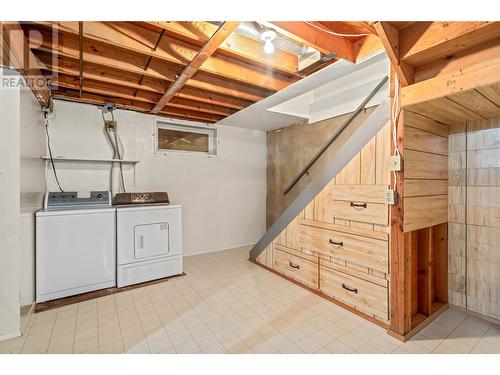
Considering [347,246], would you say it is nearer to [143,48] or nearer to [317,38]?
[317,38]

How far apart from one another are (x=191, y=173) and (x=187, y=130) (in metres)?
0.78

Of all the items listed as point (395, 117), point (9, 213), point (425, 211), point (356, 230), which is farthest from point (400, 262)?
point (9, 213)

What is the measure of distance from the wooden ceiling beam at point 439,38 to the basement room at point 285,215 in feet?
0.04

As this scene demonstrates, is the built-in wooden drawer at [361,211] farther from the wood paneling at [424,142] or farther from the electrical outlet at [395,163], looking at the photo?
the wood paneling at [424,142]

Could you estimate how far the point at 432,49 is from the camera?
1.49 metres

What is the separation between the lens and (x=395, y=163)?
5.88 ft

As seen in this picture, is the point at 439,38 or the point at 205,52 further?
the point at 205,52

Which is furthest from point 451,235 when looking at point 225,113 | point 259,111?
point 225,113

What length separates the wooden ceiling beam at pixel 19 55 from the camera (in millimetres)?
1600

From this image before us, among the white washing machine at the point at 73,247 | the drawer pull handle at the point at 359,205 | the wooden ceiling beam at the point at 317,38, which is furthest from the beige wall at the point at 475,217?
the white washing machine at the point at 73,247

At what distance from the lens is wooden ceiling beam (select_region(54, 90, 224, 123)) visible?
3.01m

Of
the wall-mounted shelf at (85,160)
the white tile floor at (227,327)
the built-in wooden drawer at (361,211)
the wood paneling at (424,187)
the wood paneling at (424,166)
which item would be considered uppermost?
the wall-mounted shelf at (85,160)

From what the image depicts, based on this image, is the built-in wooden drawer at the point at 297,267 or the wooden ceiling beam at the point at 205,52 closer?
the wooden ceiling beam at the point at 205,52

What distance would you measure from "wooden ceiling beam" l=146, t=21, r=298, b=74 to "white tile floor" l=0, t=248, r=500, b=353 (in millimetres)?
2319
